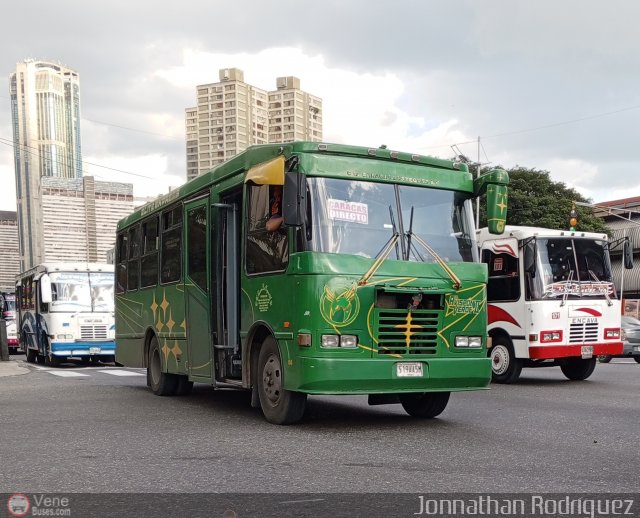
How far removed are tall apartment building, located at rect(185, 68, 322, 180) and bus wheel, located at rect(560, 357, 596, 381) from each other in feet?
89.6

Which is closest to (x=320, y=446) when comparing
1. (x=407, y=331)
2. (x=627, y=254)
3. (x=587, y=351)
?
(x=407, y=331)

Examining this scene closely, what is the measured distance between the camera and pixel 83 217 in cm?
10419

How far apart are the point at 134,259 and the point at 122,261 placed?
0.98 meters

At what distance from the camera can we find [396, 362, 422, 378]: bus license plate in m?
8.78

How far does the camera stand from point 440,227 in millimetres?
9445

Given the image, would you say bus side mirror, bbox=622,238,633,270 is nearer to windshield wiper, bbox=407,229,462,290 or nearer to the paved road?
the paved road

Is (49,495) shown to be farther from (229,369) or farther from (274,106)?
(274,106)

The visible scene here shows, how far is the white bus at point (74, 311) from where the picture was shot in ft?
80.7

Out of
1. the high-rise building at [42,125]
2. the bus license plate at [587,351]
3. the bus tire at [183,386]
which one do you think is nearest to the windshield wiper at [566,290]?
the bus license plate at [587,351]

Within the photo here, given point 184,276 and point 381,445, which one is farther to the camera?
point 184,276

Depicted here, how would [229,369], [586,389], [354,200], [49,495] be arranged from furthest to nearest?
[586,389] < [229,369] < [354,200] < [49,495]

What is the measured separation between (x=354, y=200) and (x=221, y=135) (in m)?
35.9

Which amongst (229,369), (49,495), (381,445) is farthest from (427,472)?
(229,369)

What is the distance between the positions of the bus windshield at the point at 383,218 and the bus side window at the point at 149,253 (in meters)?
5.16
